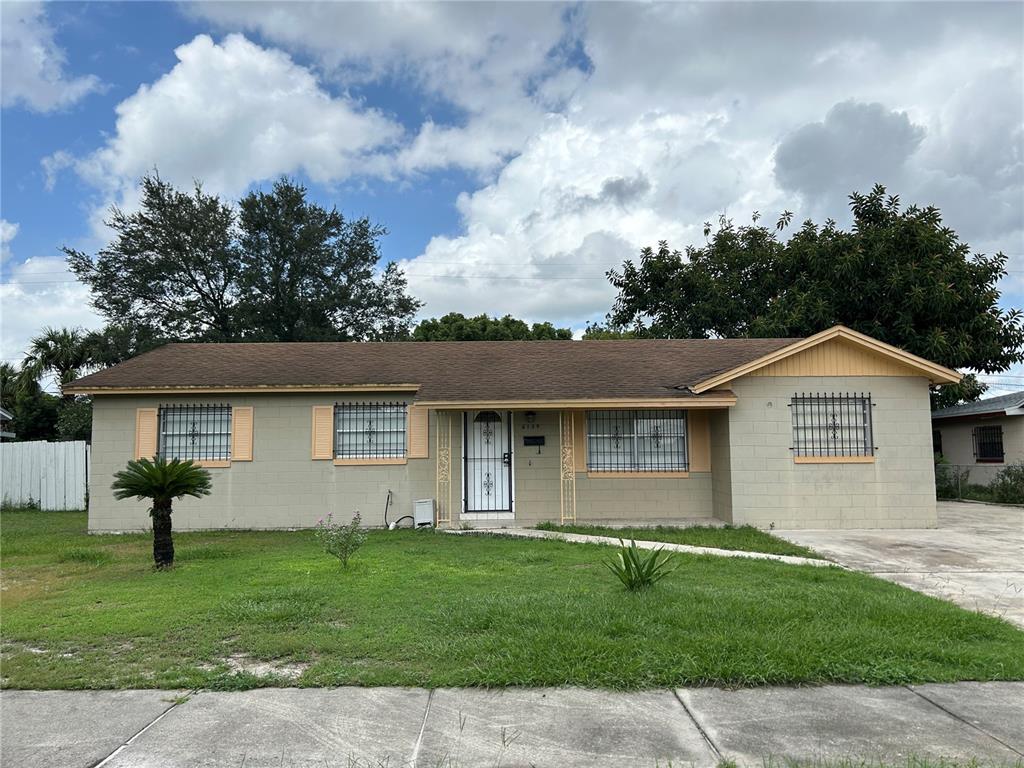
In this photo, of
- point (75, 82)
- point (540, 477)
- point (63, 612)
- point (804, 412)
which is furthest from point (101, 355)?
point (804, 412)

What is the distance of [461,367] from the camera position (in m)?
14.3

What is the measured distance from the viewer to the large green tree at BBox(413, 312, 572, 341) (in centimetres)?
3656

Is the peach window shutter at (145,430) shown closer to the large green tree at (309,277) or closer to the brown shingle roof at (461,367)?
the brown shingle roof at (461,367)

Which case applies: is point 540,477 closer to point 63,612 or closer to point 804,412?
point 804,412

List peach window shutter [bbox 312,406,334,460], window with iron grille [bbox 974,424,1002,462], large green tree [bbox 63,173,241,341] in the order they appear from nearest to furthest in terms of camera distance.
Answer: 1. peach window shutter [bbox 312,406,334,460]
2. window with iron grille [bbox 974,424,1002,462]
3. large green tree [bbox 63,173,241,341]

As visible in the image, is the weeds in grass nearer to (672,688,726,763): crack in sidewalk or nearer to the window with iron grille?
(672,688,726,763): crack in sidewalk

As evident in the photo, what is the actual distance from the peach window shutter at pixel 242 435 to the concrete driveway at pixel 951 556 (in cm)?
1002

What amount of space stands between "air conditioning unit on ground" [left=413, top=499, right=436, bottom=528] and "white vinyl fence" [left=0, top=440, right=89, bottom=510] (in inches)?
406

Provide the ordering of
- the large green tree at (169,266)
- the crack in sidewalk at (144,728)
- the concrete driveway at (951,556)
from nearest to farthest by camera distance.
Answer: the crack in sidewalk at (144,728), the concrete driveway at (951,556), the large green tree at (169,266)

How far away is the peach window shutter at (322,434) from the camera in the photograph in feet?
42.3

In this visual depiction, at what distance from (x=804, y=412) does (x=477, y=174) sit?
12.3 meters

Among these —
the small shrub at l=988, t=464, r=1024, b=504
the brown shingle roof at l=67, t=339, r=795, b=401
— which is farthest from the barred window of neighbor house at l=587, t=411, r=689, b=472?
the small shrub at l=988, t=464, r=1024, b=504

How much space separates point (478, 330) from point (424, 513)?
24896 millimetres

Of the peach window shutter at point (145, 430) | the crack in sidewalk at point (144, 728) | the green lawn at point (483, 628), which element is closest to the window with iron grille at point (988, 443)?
the green lawn at point (483, 628)
